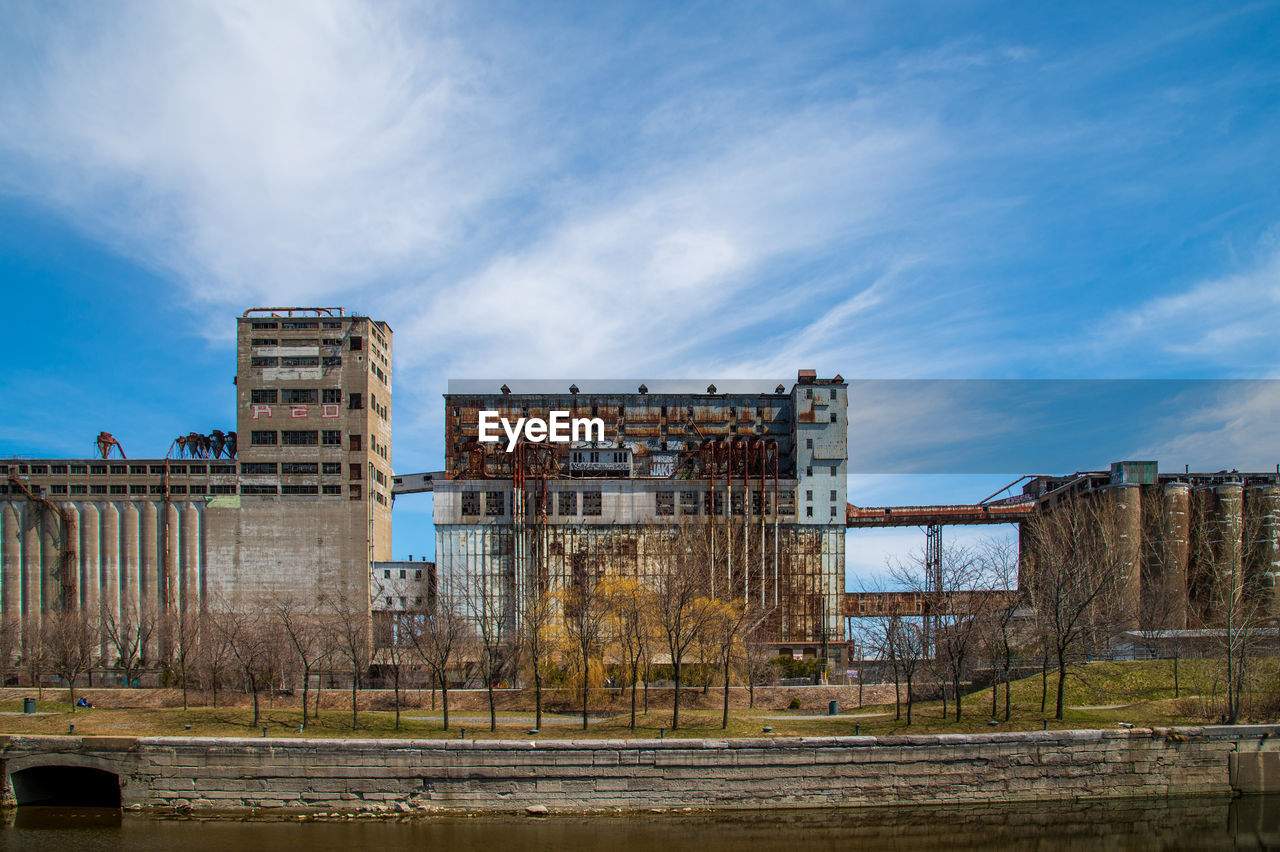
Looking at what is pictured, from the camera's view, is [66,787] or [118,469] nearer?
[66,787]

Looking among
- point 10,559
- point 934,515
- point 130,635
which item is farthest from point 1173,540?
point 10,559

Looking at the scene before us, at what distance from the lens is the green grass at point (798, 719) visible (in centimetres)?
5234

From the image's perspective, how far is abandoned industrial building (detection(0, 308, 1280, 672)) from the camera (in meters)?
95.6

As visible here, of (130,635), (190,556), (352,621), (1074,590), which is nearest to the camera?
(1074,590)

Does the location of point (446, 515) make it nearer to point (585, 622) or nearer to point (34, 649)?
point (585, 622)

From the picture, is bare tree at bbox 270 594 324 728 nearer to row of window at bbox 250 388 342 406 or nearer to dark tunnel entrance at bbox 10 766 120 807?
dark tunnel entrance at bbox 10 766 120 807

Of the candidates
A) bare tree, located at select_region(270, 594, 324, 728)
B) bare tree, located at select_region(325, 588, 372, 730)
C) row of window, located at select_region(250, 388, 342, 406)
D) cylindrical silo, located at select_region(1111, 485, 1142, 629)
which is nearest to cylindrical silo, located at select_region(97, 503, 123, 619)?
bare tree, located at select_region(270, 594, 324, 728)

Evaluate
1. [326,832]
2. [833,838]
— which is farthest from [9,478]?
[833,838]

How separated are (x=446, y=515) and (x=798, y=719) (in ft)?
162

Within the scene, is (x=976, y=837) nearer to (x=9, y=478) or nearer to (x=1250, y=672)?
(x=1250, y=672)

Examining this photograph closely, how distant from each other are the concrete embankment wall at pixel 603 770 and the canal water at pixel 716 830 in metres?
0.92

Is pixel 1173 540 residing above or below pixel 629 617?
above

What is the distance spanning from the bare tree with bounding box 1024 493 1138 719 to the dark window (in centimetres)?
6779

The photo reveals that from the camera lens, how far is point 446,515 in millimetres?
97500
